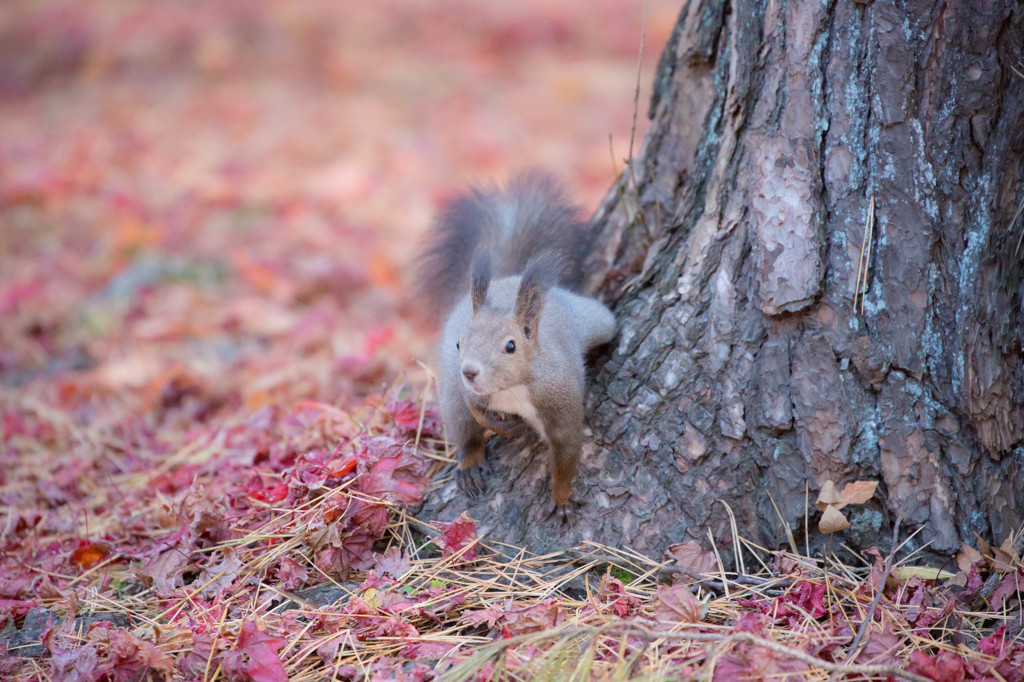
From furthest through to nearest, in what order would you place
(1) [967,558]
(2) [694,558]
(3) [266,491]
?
(3) [266,491] → (2) [694,558] → (1) [967,558]

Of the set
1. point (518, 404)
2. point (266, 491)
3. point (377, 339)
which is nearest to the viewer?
point (518, 404)

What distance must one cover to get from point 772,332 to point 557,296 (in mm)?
746

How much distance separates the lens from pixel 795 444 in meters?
2.28

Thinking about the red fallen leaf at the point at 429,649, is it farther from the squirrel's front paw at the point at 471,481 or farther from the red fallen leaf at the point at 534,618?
the squirrel's front paw at the point at 471,481

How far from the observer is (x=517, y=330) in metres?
2.45

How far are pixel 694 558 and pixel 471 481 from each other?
0.74 metres

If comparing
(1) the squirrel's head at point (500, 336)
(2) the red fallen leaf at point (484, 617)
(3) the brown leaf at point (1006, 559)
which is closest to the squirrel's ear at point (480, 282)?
(1) the squirrel's head at point (500, 336)

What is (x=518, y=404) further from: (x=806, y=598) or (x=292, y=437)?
(x=292, y=437)

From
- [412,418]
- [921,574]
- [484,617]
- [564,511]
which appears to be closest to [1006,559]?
[921,574]

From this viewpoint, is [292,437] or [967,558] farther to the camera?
[292,437]

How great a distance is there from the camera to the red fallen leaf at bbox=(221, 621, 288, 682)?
1.98 meters

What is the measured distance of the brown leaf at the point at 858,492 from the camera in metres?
2.19

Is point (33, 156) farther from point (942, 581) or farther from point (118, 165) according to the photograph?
point (942, 581)

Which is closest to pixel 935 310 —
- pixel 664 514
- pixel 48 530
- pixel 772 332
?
pixel 772 332
